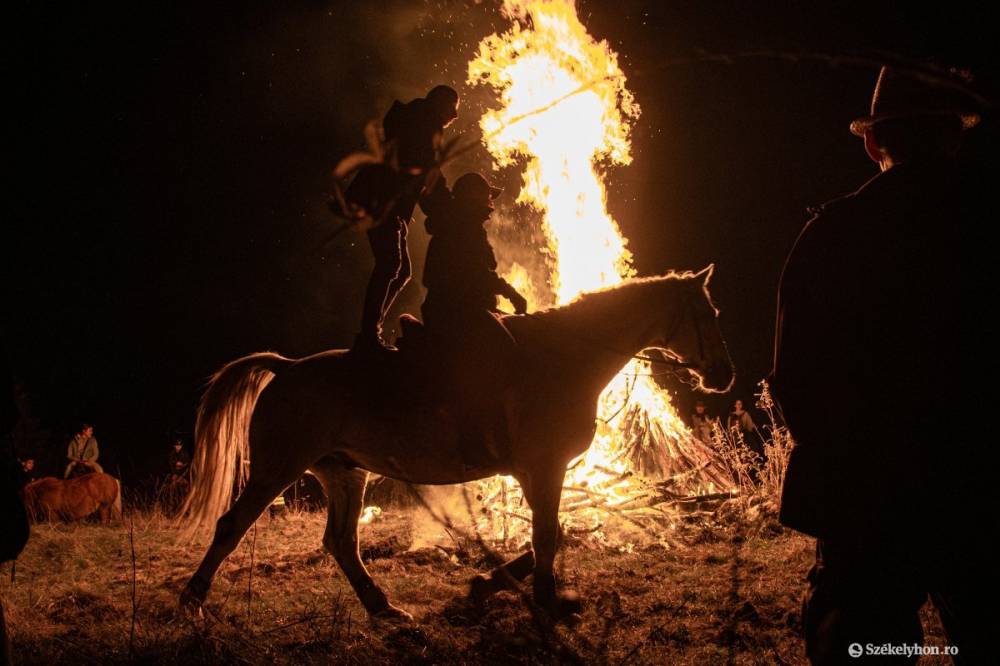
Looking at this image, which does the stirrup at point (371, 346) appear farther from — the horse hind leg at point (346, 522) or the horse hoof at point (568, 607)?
the horse hoof at point (568, 607)

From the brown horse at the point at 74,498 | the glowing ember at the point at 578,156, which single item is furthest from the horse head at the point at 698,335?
the brown horse at the point at 74,498

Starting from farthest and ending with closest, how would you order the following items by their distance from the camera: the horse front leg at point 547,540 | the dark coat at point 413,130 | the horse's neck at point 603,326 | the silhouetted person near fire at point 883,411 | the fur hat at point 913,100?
1. the horse's neck at point 603,326
2. the dark coat at point 413,130
3. the horse front leg at point 547,540
4. the fur hat at point 913,100
5. the silhouetted person near fire at point 883,411

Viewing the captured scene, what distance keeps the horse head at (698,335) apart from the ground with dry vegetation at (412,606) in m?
1.86

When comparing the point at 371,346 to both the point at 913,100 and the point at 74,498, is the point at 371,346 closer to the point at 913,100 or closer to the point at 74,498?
the point at 913,100

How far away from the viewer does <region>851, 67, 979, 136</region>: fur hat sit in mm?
2223

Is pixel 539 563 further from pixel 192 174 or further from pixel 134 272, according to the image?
pixel 134 272

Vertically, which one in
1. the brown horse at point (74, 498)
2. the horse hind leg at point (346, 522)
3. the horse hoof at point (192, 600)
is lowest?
the horse hoof at point (192, 600)

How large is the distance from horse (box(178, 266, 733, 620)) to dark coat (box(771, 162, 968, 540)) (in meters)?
3.29

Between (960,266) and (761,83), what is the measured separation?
93.5 feet

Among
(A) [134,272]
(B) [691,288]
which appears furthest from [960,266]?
(A) [134,272]

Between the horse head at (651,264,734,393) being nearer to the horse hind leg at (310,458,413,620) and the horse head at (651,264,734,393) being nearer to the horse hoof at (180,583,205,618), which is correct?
the horse hind leg at (310,458,413,620)

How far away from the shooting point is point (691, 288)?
5.90m

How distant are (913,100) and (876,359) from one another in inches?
39.0

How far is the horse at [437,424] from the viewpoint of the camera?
17.5 feet
